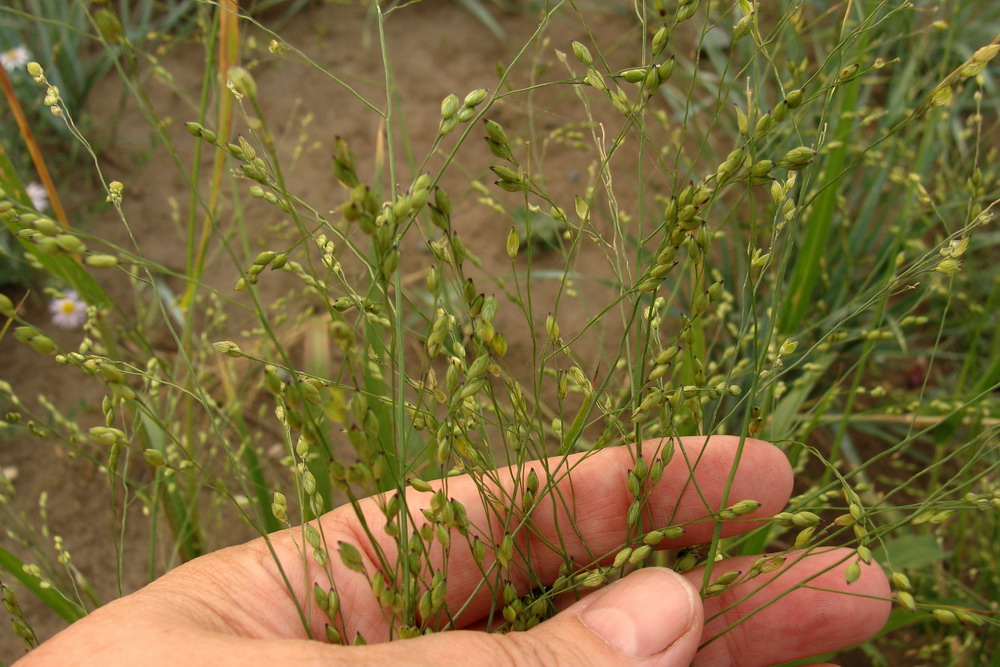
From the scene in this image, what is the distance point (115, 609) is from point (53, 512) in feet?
3.67

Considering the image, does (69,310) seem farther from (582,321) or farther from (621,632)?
(621,632)

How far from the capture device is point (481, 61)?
2.60 m

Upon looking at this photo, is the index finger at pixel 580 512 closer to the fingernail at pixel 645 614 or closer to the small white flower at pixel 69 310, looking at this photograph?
the fingernail at pixel 645 614

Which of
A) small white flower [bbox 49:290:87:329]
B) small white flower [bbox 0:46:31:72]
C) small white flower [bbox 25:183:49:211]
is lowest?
small white flower [bbox 49:290:87:329]

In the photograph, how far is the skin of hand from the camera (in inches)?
29.7

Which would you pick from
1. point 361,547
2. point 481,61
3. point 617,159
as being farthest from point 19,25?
point 361,547

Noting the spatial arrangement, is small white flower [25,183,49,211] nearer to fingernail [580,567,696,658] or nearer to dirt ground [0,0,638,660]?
dirt ground [0,0,638,660]

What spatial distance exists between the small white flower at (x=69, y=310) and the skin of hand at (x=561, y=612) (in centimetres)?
111

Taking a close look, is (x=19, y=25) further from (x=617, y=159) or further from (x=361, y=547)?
(x=361, y=547)

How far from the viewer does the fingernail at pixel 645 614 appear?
866mm

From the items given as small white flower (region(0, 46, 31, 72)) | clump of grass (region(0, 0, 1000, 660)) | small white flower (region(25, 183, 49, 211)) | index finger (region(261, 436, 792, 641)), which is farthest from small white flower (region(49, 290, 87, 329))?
index finger (region(261, 436, 792, 641))

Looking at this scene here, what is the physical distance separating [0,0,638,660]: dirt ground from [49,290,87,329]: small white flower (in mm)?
108

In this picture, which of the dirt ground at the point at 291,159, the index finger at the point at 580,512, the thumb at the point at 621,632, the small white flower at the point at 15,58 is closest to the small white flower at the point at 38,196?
the dirt ground at the point at 291,159

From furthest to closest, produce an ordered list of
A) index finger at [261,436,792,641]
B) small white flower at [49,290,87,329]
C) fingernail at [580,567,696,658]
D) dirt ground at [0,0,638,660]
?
small white flower at [49,290,87,329] < dirt ground at [0,0,638,660] < index finger at [261,436,792,641] < fingernail at [580,567,696,658]
